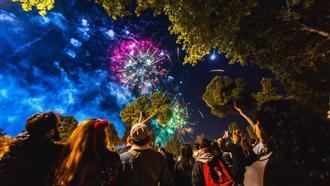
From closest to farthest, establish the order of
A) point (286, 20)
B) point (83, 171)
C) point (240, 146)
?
point (83, 171)
point (240, 146)
point (286, 20)

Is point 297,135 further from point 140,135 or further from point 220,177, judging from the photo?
point 220,177

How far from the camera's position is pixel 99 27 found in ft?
447

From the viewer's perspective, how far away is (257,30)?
13961mm

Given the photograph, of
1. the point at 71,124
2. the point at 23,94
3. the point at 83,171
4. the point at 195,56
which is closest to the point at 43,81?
the point at 23,94

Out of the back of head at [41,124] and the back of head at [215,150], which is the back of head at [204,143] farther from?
the back of head at [41,124]

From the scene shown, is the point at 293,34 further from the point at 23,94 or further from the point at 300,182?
the point at 23,94

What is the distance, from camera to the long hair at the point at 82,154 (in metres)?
3.52

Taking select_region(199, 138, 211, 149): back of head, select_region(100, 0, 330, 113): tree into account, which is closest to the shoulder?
select_region(199, 138, 211, 149): back of head

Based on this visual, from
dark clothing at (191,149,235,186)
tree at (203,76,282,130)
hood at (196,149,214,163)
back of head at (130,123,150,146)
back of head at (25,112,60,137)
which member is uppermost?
tree at (203,76,282,130)

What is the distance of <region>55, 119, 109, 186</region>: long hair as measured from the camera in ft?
11.5

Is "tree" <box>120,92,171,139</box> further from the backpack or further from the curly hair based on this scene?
the curly hair

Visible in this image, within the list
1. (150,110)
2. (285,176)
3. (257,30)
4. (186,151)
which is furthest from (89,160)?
(150,110)

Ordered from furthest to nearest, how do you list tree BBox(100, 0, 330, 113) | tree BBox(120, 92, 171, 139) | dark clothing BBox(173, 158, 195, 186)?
tree BBox(120, 92, 171, 139) < tree BBox(100, 0, 330, 113) < dark clothing BBox(173, 158, 195, 186)

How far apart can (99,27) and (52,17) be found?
19.2 m
